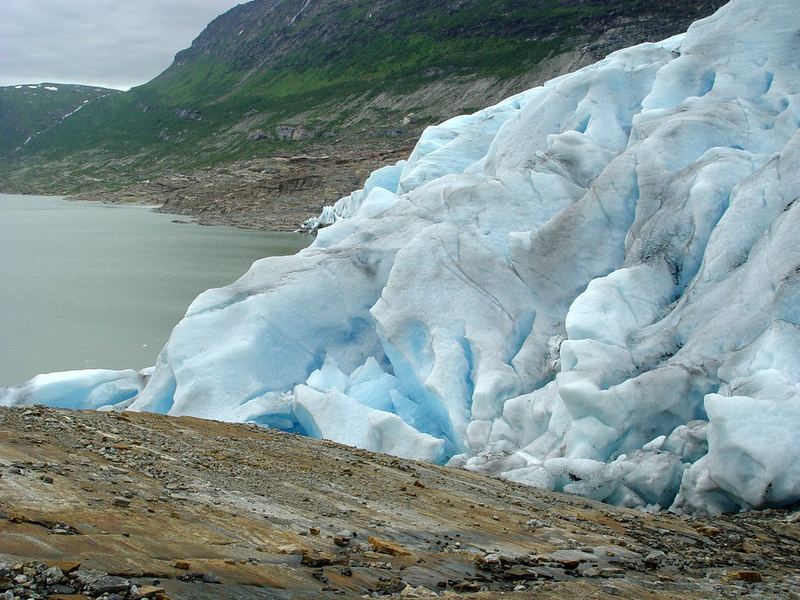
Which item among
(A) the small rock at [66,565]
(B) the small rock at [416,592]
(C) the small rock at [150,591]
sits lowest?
(B) the small rock at [416,592]

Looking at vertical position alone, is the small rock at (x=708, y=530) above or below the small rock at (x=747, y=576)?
below

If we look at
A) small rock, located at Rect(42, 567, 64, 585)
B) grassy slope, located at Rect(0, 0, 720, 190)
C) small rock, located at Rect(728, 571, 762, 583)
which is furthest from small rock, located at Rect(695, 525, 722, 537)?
grassy slope, located at Rect(0, 0, 720, 190)

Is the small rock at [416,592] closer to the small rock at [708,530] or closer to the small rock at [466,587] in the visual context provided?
the small rock at [466,587]

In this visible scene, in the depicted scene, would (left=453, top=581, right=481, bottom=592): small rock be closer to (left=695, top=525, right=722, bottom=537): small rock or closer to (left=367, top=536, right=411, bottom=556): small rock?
(left=367, top=536, right=411, bottom=556): small rock

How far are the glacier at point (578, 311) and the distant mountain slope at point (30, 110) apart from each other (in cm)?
15920

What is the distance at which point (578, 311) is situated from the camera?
11.4 metres

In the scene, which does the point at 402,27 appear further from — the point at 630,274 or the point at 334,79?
the point at 630,274

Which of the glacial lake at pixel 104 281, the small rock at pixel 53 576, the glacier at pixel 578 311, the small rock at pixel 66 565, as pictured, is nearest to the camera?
the small rock at pixel 53 576

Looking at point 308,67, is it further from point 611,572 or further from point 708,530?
point 611,572

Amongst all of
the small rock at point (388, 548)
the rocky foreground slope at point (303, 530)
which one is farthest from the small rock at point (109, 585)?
the small rock at point (388, 548)

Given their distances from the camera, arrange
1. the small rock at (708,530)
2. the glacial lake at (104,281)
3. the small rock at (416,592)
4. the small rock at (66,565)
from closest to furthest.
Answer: the small rock at (66,565)
the small rock at (416,592)
the small rock at (708,530)
the glacial lake at (104,281)

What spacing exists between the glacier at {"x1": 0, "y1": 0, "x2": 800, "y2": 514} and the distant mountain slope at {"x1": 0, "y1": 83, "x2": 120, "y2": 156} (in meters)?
159

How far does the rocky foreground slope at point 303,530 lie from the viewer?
491cm

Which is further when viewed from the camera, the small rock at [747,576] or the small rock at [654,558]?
the small rock at [654,558]
